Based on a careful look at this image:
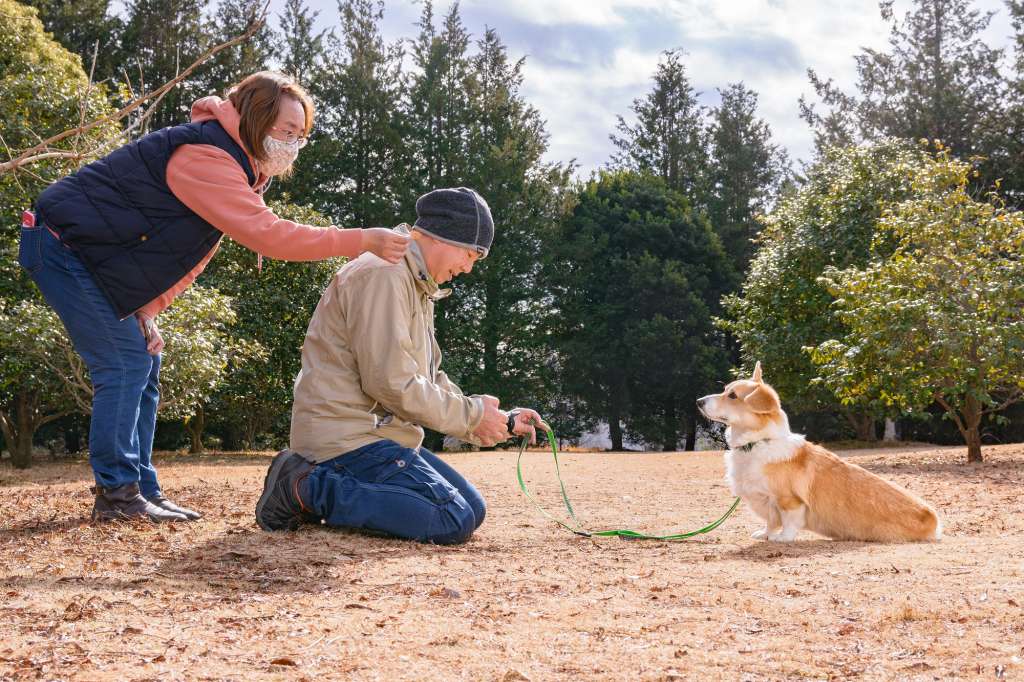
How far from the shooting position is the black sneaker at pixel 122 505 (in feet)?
14.7

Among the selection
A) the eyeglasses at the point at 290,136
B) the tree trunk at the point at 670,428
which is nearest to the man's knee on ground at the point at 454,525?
the eyeglasses at the point at 290,136

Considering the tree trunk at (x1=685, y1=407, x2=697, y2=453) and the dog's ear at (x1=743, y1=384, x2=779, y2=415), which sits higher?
the dog's ear at (x1=743, y1=384, x2=779, y2=415)

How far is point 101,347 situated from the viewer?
14.0 ft

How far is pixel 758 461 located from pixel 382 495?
219 cm

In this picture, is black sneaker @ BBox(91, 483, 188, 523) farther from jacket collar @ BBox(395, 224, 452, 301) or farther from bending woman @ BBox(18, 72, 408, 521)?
jacket collar @ BBox(395, 224, 452, 301)

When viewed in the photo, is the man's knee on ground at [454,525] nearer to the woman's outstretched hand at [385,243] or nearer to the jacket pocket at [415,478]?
→ the jacket pocket at [415,478]

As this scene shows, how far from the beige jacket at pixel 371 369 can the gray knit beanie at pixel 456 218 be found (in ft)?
0.46

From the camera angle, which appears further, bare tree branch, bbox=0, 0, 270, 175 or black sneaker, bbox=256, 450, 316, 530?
bare tree branch, bbox=0, 0, 270, 175

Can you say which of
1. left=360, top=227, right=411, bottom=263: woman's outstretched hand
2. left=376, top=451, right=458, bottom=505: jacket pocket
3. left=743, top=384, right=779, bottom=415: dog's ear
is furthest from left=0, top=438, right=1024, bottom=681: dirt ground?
left=360, top=227, right=411, bottom=263: woman's outstretched hand

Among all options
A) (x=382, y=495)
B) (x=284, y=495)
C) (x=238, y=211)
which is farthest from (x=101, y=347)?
(x=382, y=495)

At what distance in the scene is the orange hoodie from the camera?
12.9 ft

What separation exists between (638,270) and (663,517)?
23084 mm

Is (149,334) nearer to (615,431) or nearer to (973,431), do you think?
(973,431)

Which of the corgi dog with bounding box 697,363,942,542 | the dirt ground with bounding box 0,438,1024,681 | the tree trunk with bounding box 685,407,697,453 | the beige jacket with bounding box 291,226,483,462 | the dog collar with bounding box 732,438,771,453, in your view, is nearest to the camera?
the dirt ground with bounding box 0,438,1024,681
